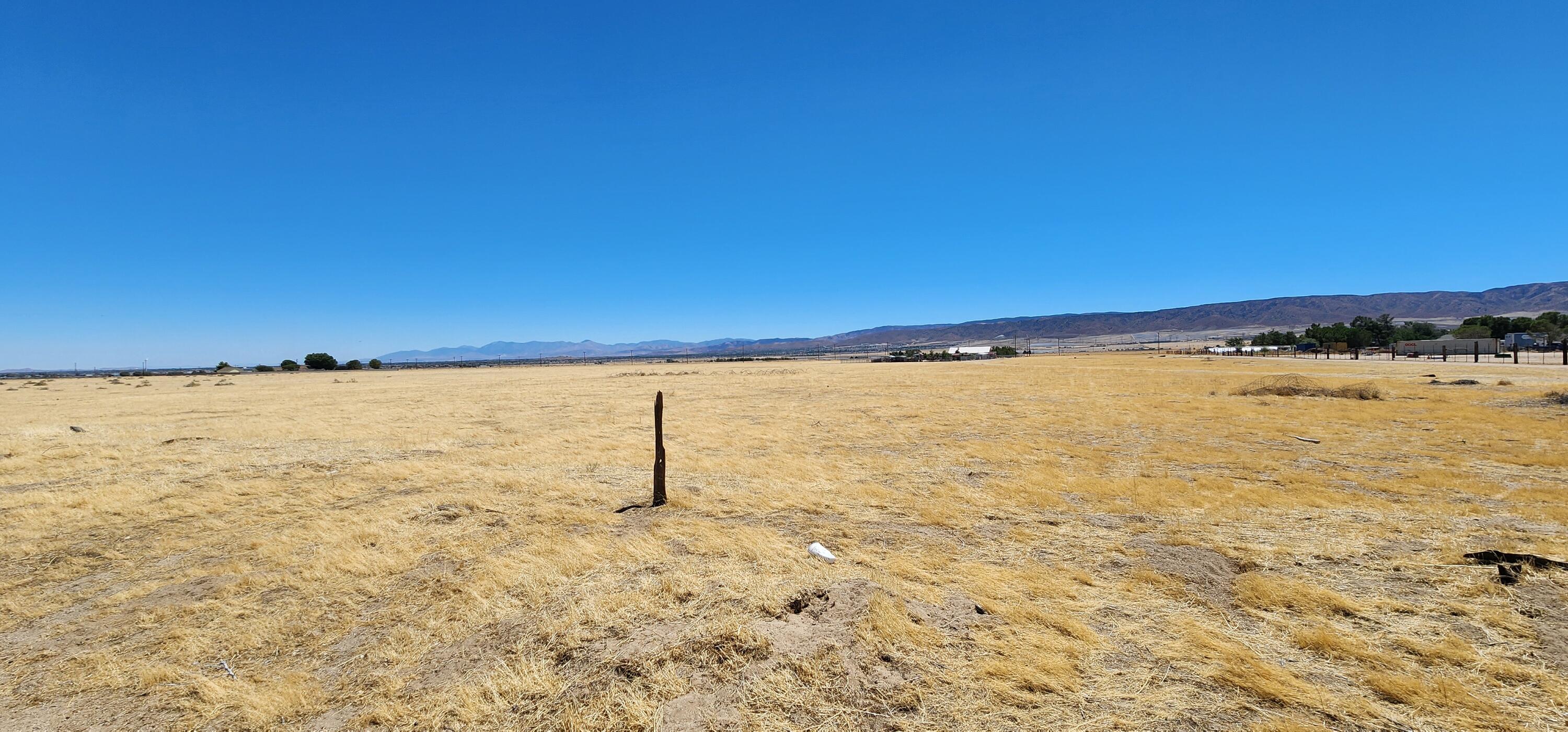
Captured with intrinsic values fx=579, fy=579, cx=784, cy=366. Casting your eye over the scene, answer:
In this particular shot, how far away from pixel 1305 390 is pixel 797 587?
29482mm

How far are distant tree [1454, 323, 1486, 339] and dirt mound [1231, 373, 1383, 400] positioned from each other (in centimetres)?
9028

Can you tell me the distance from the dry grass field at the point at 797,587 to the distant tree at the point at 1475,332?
108m

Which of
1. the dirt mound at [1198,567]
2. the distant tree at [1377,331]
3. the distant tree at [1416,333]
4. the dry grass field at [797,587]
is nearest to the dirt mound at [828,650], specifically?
the dry grass field at [797,587]

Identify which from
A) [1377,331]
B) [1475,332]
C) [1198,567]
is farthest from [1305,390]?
[1377,331]

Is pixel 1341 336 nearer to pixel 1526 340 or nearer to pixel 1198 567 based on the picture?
pixel 1526 340

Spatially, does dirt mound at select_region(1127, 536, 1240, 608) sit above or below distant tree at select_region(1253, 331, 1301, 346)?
below

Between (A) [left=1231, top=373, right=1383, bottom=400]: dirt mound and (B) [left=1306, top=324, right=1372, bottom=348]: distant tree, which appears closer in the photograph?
(A) [left=1231, top=373, right=1383, bottom=400]: dirt mound

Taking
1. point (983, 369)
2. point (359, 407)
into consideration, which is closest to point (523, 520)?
point (359, 407)

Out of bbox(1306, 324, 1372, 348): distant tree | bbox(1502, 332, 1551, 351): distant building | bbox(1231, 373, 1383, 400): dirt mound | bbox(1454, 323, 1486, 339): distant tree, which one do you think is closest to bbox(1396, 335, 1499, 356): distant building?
bbox(1502, 332, 1551, 351): distant building

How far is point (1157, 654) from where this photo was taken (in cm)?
500

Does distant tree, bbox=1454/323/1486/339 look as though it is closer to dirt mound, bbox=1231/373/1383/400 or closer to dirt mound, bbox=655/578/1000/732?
dirt mound, bbox=1231/373/1383/400

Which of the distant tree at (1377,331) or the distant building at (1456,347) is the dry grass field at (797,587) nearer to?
the distant building at (1456,347)

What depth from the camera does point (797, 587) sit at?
6.50 m

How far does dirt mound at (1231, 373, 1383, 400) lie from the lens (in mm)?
23688
